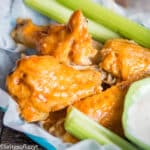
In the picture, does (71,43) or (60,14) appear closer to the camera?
(71,43)

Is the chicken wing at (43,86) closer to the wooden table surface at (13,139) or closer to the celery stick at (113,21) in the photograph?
the wooden table surface at (13,139)

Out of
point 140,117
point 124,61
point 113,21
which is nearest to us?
point 140,117

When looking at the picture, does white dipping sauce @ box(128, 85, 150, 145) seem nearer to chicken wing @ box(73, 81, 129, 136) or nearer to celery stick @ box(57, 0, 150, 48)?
chicken wing @ box(73, 81, 129, 136)

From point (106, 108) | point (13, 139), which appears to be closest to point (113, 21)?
point (106, 108)

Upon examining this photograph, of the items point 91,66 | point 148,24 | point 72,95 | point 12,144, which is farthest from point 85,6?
point 12,144

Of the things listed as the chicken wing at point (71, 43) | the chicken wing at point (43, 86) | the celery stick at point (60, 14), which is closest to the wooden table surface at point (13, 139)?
the chicken wing at point (43, 86)

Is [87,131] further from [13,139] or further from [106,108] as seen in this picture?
[13,139]

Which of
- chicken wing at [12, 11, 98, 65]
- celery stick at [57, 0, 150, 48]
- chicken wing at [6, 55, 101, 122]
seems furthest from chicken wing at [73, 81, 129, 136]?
celery stick at [57, 0, 150, 48]
